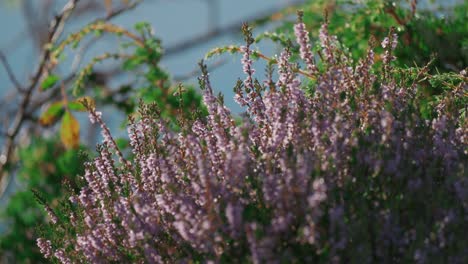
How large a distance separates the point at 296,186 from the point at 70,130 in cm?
374

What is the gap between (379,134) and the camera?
2777mm

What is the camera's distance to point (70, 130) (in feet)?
19.0

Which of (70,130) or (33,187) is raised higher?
(70,130)

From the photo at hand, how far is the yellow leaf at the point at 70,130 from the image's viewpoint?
5750 mm

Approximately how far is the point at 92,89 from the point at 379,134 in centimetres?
477

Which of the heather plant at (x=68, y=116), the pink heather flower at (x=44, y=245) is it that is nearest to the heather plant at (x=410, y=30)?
the heather plant at (x=68, y=116)

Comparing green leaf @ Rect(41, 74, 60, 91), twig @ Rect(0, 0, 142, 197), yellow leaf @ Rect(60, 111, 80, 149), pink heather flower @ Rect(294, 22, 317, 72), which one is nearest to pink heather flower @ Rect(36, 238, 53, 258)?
pink heather flower @ Rect(294, 22, 317, 72)

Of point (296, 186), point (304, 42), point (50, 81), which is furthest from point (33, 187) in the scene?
point (296, 186)

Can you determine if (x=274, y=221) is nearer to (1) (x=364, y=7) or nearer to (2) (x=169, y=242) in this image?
(2) (x=169, y=242)

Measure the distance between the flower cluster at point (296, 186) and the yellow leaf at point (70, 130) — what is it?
2541 mm

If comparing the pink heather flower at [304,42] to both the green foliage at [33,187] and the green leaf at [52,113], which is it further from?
the green leaf at [52,113]

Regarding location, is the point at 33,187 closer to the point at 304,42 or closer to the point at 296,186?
the point at 304,42

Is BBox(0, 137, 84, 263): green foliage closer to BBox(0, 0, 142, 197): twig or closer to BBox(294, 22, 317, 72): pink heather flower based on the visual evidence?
BBox(0, 0, 142, 197): twig

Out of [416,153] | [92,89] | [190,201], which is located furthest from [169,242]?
[92,89]
